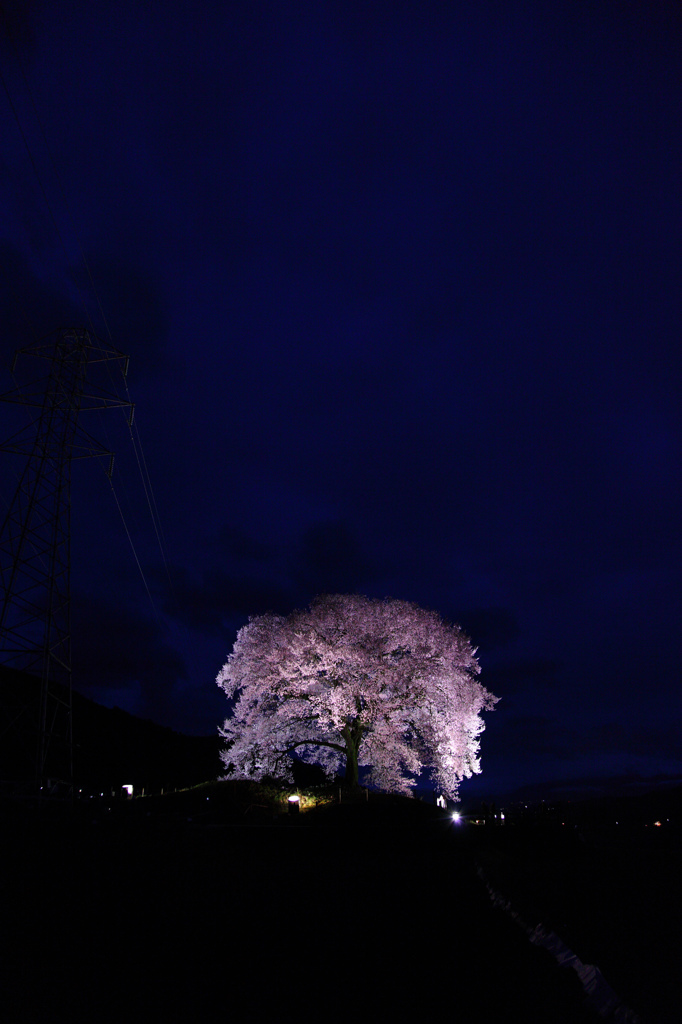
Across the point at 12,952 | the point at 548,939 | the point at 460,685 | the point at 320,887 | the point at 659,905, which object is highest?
the point at 460,685

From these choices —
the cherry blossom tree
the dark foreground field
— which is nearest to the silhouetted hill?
the cherry blossom tree

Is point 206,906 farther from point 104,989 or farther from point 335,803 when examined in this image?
point 335,803

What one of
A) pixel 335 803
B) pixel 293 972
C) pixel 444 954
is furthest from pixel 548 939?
pixel 335 803

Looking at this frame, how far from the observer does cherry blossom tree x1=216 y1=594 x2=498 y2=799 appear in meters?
35.6

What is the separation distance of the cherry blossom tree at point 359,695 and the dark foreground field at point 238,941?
14571 millimetres

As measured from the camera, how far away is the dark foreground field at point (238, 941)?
30.2 feet

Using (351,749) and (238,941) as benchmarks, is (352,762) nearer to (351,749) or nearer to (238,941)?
(351,749)

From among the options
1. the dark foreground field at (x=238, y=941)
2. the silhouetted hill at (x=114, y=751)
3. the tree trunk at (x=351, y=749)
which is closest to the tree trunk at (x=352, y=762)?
the tree trunk at (x=351, y=749)

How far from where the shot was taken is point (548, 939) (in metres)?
16.2

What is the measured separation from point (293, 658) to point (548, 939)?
22105mm

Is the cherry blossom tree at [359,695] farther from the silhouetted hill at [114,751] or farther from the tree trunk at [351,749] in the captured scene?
the silhouetted hill at [114,751]

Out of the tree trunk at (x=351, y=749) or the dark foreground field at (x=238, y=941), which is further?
the tree trunk at (x=351, y=749)

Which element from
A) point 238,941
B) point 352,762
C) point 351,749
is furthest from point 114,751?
point 238,941

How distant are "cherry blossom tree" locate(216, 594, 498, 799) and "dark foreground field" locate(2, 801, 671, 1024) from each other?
14.6 metres
